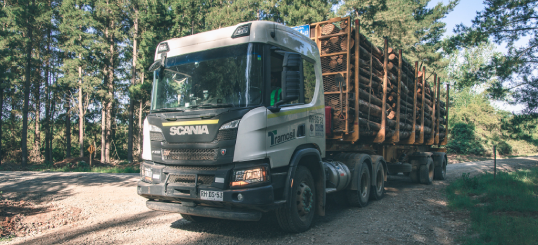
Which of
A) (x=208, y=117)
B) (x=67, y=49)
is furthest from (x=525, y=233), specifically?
(x=67, y=49)

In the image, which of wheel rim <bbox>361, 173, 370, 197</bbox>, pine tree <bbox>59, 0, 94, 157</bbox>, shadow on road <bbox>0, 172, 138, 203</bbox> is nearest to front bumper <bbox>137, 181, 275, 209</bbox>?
wheel rim <bbox>361, 173, 370, 197</bbox>

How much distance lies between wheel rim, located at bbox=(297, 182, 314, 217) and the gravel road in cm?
35

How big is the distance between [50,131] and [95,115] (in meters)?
4.54

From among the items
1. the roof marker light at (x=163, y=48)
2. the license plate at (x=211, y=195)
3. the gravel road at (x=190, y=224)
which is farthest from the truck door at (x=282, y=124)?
the roof marker light at (x=163, y=48)

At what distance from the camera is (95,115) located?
119ft

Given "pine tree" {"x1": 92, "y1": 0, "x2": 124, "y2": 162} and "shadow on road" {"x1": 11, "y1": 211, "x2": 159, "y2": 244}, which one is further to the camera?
"pine tree" {"x1": 92, "y1": 0, "x2": 124, "y2": 162}

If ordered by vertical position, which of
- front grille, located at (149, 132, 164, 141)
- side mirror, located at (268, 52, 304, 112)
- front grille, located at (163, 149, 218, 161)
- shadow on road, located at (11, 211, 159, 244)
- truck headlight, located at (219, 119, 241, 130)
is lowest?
shadow on road, located at (11, 211, 159, 244)

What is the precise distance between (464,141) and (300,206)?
3262cm

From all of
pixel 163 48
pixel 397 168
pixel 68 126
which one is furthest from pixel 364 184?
pixel 68 126

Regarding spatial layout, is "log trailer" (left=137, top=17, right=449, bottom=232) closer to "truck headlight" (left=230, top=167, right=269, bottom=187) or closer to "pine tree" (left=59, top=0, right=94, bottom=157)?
"truck headlight" (left=230, top=167, right=269, bottom=187)

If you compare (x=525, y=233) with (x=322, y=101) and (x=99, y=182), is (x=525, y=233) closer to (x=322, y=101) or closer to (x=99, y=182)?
(x=322, y=101)

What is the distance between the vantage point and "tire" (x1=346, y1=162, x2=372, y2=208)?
6980mm

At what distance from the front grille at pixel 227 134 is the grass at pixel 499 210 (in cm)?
337

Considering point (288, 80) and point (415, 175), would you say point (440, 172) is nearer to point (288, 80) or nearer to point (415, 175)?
point (415, 175)
